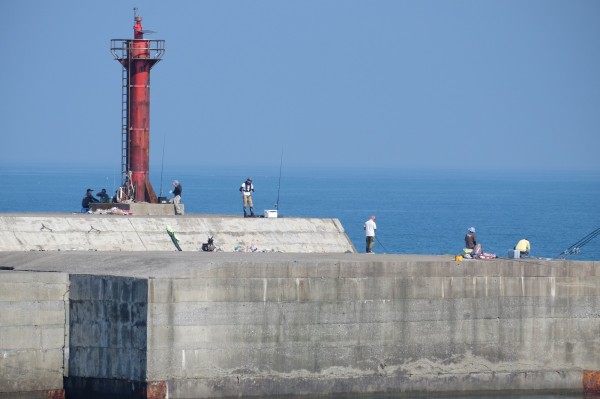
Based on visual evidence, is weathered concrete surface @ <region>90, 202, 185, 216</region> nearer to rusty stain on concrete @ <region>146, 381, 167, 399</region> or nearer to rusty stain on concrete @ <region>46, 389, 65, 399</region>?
rusty stain on concrete @ <region>46, 389, 65, 399</region>

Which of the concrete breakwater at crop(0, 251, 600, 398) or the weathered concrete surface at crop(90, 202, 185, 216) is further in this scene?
the weathered concrete surface at crop(90, 202, 185, 216)

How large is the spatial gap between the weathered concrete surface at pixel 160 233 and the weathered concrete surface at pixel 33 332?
6.53 m

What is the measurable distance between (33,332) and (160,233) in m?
9.66

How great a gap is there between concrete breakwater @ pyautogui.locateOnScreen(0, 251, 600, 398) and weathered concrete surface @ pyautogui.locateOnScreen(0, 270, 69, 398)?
0.03 meters

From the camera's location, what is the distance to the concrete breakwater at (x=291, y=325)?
31750 millimetres

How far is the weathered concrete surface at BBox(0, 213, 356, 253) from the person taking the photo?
39781 mm

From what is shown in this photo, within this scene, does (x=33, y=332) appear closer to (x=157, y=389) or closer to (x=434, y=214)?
(x=157, y=389)

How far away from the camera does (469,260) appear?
116 feet

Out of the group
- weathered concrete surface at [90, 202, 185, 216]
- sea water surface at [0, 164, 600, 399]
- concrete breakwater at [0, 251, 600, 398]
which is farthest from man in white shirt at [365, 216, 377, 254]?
sea water surface at [0, 164, 600, 399]

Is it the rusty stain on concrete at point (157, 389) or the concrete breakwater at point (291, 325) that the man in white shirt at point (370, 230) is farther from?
the rusty stain on concrete at point (157, 389)

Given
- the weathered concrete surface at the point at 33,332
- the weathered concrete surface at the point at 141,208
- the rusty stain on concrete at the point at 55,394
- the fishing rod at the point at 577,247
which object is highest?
the weathered concrete surface at the point at 141,208

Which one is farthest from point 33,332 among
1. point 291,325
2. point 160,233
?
point 160,233

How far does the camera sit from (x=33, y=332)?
32375 mm

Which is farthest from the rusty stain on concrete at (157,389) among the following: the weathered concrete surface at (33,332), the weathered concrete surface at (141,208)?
the weathered concrete surface at (141,208)
